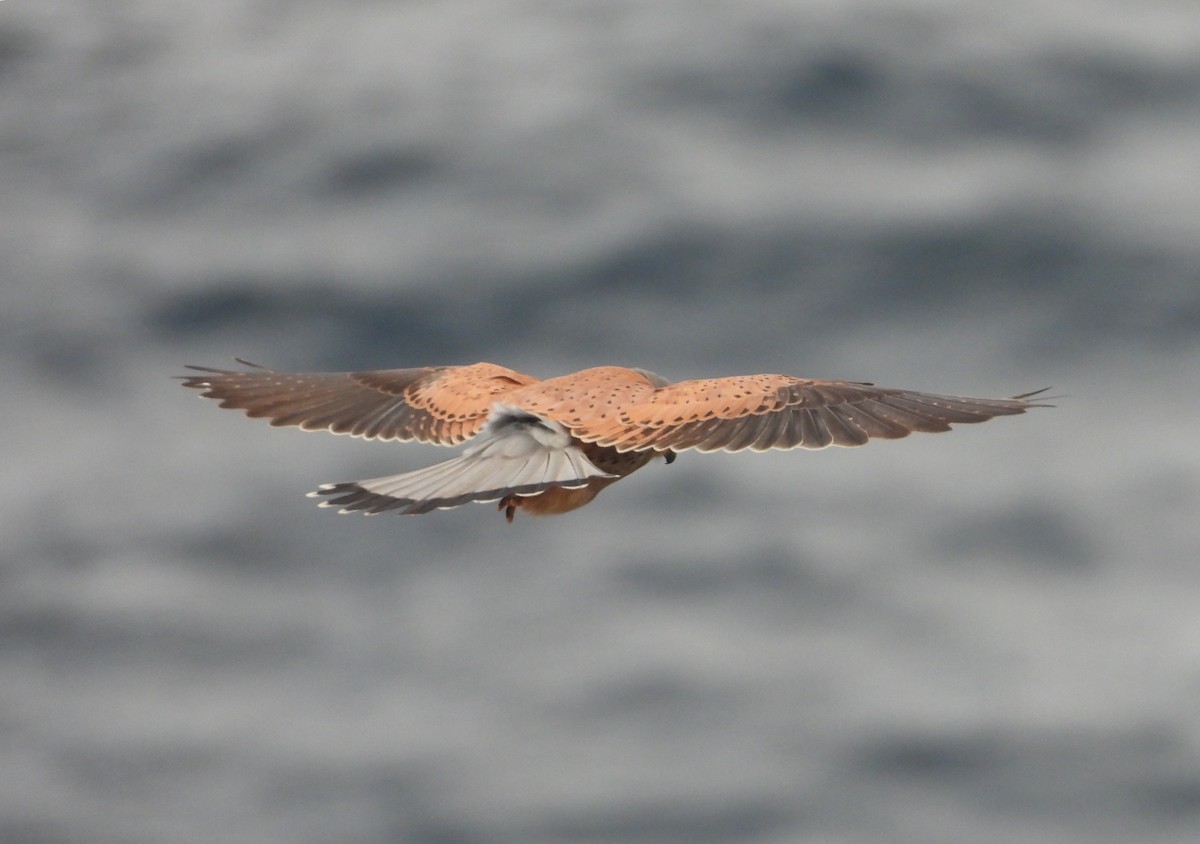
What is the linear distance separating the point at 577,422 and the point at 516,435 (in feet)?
0.65

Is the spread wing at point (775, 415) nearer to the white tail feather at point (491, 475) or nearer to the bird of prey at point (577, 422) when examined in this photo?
the bird of prey at point (577, 422)

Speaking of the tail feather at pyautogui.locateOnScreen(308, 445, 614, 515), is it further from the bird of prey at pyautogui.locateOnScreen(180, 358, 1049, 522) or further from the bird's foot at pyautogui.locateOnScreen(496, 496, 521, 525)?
the bird's foot at pyautogui.locateOnScreen(496, 496, 521, 525)

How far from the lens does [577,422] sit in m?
4.97

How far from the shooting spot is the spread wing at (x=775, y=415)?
4.71 m

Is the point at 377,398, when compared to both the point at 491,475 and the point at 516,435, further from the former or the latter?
the point at 491,475

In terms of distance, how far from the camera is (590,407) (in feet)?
16.5

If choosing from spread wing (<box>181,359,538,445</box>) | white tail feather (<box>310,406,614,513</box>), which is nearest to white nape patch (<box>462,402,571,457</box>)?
white tail feather (<box>310,406,614,513</box>)

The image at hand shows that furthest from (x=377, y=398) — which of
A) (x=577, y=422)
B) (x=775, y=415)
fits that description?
(x=775, y=415)

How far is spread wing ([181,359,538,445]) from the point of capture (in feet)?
17.9

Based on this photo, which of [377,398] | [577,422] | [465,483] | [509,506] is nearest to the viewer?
[465,483]

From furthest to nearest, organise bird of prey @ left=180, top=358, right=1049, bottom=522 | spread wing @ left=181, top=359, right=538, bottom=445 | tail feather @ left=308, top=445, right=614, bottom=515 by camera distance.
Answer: spread wing @ left=181, top=359, right=538, bottom=445 < bird of prey @ left=180, top=358, right=1049, bottom=522 < tail feather @ left=308, top=445, right=614, bottom=515

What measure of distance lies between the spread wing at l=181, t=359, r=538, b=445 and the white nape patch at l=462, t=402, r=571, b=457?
7.3 inches

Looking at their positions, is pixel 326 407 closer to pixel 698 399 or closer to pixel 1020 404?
pixel 698 399

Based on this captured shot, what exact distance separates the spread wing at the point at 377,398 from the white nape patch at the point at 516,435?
186 mm
